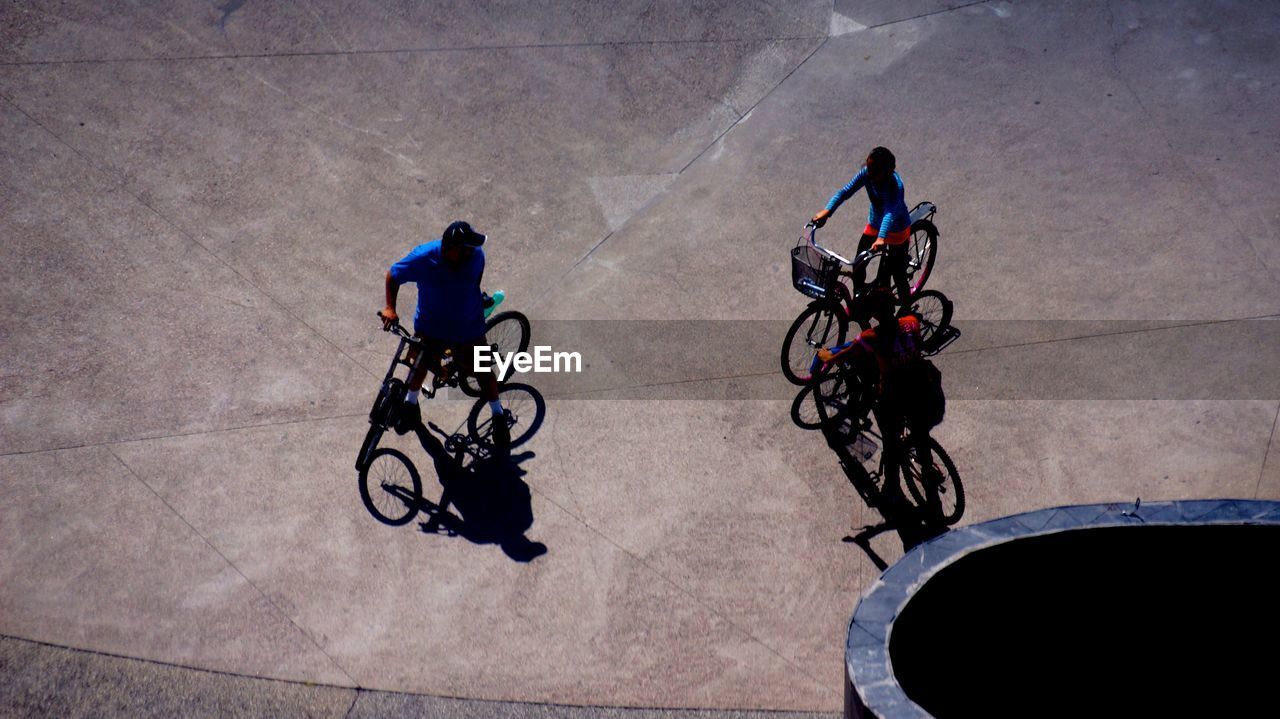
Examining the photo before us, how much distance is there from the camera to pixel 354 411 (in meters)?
7.79

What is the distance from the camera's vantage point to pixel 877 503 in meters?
7.00

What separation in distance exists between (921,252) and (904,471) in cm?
Result: 251

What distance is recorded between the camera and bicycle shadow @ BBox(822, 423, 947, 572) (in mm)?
6766

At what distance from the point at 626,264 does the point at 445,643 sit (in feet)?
13.2

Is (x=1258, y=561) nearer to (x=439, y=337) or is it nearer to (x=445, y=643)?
(x=445, y=643)

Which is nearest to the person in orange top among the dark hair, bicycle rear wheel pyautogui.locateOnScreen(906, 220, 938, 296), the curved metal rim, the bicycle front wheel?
the bicycle front wheel

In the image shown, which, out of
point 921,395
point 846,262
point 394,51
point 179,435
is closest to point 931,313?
point 921,395

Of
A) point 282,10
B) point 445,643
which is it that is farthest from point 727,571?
point 282,10

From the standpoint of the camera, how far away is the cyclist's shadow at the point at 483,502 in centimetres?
693

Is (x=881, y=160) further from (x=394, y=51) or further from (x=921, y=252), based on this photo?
(x=394, y=51)

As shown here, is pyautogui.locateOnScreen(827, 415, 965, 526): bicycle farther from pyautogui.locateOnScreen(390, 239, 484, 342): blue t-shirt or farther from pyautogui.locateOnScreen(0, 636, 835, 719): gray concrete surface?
pyautogui.locateOnScreen(390, 239, 484, 342): blue t-shirt

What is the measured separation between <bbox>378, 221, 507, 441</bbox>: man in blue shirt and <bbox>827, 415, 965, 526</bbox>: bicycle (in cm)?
272

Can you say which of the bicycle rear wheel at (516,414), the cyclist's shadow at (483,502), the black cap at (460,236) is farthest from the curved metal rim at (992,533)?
the bicycle rear wheel at (516,414)

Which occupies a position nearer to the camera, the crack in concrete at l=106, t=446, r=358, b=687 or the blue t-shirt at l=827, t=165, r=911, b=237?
the crack in concrete at l=106, t=446, r=358, b=687
